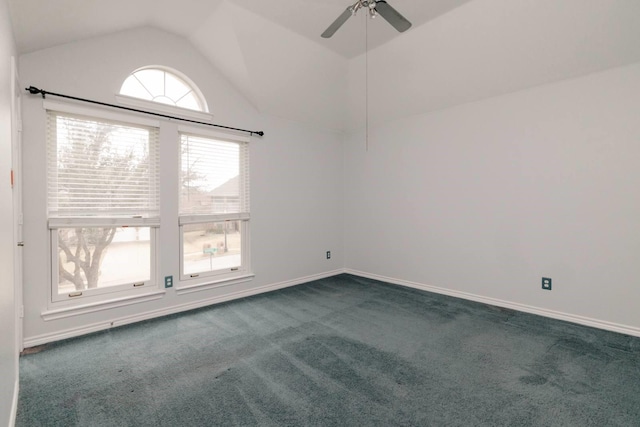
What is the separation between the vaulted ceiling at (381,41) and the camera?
8.07ft

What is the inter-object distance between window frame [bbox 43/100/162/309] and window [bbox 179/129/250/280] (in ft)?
0.88

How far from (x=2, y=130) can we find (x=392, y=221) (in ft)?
13.1

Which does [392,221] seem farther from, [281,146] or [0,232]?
[0,232]

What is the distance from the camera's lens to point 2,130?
142cm

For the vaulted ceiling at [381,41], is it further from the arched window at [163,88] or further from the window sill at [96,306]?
the window sill at [96,306]

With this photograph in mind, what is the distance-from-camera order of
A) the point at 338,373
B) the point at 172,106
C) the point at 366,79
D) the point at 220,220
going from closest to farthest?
the point at 338,373 < the point at 172,106 < the point at 220,220 < the point at 366,79

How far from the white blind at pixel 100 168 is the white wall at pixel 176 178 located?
11 centimetres

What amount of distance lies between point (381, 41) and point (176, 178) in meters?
2.73

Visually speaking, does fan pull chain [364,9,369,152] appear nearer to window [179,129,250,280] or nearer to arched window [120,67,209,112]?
window [179,129,250,280]

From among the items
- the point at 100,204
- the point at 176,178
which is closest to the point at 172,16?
the point at 176,178

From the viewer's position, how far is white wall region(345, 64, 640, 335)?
2746 millimetres

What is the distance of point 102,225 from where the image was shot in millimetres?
2814

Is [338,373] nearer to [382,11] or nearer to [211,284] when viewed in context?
[211,284]

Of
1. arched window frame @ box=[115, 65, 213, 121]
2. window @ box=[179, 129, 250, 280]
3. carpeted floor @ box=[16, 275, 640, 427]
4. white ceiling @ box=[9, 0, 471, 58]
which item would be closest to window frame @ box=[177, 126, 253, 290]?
window @ box=[179, 129, 250, 280]
